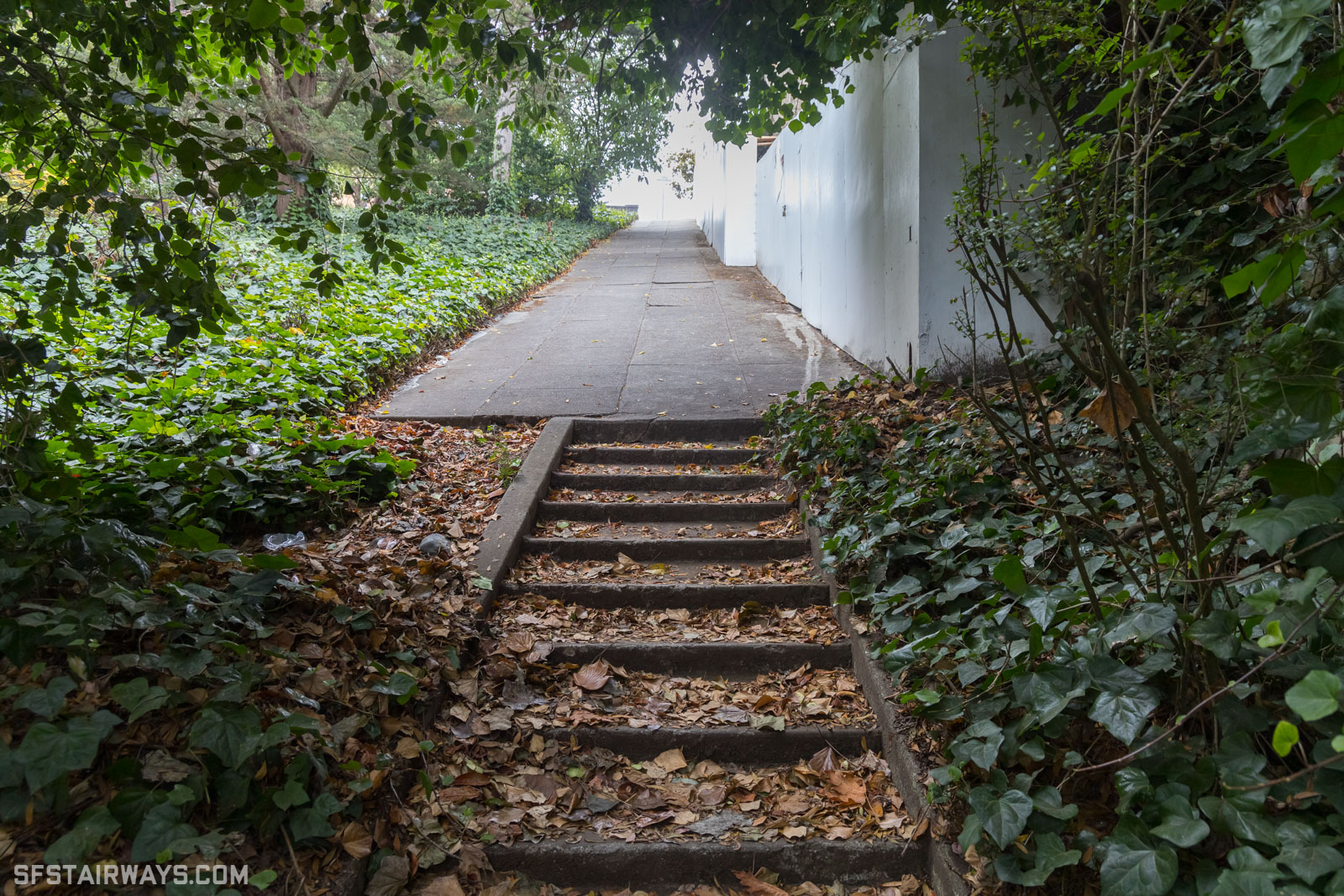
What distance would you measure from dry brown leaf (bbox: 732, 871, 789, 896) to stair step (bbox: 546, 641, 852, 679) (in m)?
1.19

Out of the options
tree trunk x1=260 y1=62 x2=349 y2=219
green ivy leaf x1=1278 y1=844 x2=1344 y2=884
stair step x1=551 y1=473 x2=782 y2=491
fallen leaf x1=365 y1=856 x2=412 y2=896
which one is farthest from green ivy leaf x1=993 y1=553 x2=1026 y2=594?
tree trunk x1=260 y1=62 x2=349 y2=219

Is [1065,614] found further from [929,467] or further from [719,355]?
[719,355]

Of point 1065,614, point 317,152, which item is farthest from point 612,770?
point 317,152

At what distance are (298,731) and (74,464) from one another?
2.63m

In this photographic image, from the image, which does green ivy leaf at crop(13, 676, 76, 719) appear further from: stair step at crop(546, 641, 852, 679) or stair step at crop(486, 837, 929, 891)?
stair step at crop(546, 641, 852, 679)

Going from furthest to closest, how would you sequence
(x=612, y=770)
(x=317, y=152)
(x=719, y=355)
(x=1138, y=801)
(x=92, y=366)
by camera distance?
(x=317, y=152)
(x=719, y=355)
(x=92, y=366)
(x=612, y=770)
(x=1138, y=801)

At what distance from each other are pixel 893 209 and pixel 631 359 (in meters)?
3.13

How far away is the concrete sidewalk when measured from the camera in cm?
695

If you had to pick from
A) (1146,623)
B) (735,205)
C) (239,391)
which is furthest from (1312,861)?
(735,205)

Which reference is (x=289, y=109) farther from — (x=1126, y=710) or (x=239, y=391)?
(x=1126, y=710)

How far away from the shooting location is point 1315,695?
146 cm

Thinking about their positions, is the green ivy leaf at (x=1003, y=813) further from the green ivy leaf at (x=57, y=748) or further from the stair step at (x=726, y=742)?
the green ivy leaf at (x=57, y=748)

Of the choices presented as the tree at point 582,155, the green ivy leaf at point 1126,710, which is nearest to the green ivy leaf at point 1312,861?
the green ivy leaf at point 1126,710

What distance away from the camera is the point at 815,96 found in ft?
20.2
